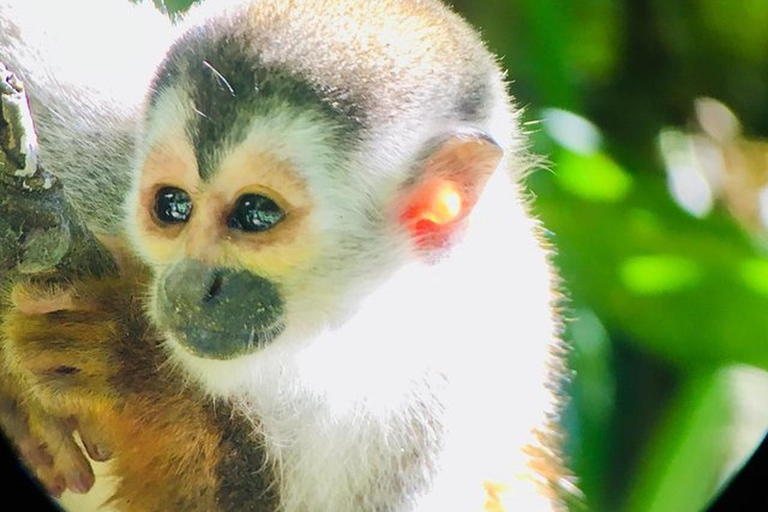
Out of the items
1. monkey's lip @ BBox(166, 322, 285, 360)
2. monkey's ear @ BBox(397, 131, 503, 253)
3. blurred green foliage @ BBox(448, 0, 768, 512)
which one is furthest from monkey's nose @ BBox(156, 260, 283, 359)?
blurred green foliage @ BBox(448, 0, 768, 512)

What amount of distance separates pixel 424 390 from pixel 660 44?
38 cm

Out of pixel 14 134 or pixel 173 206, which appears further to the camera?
pixel 173 206

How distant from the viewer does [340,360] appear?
0.96m

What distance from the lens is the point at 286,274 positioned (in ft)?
2.89

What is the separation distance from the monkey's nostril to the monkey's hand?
0.30ft

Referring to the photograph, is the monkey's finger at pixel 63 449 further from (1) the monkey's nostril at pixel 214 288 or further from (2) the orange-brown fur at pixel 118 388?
(1) the monkey's nostril at pixel 214 288

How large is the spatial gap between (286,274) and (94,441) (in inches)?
10.0

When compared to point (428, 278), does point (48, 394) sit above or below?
below

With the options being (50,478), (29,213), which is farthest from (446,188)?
(50,478)

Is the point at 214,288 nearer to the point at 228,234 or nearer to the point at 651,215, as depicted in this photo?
the point at 228,234

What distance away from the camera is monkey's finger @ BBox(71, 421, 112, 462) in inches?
37.9

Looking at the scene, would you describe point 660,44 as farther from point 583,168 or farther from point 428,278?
point 428,278

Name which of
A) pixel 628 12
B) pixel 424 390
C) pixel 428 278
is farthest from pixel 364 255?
pixel 628 12

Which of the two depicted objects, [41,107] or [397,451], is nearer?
[41,107]
